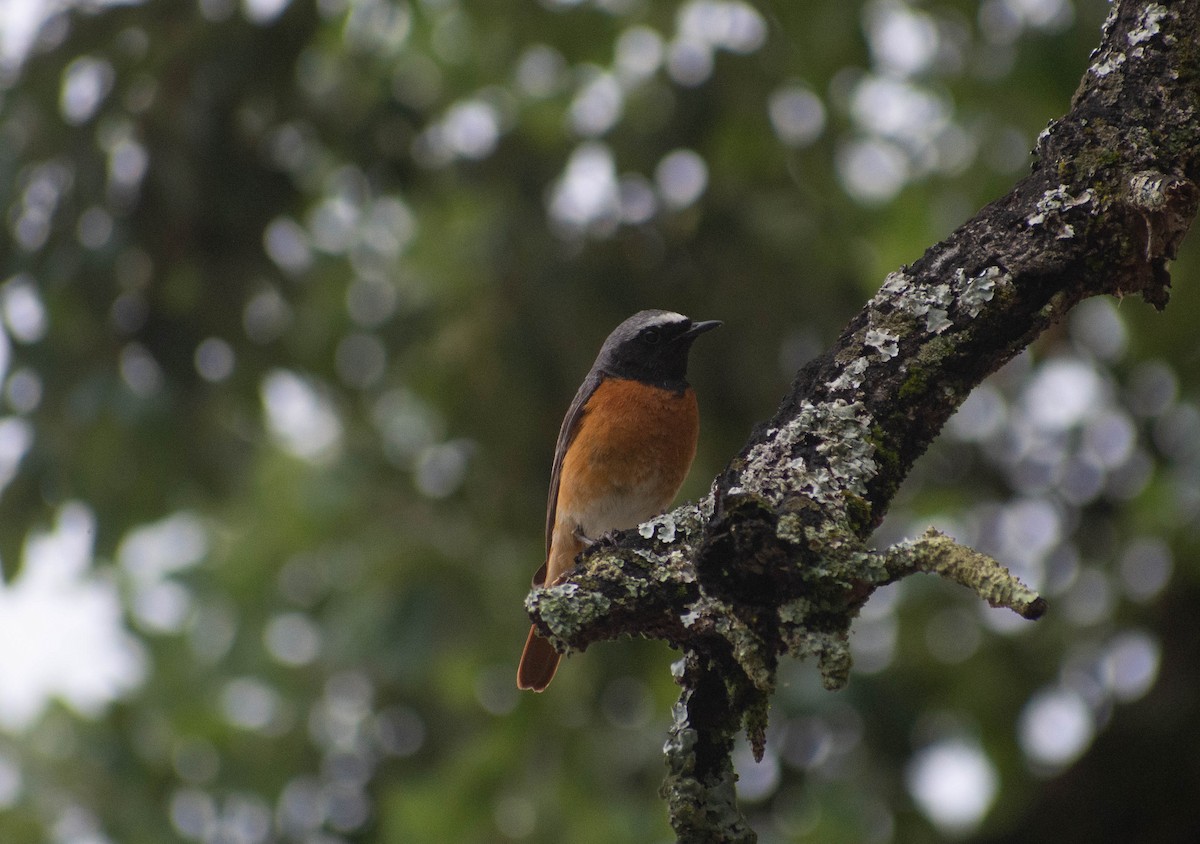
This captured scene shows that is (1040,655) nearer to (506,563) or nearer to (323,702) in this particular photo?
(506,563)

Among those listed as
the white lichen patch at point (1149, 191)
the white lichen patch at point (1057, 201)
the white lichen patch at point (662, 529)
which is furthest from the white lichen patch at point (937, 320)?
the white lichen patch at point (662, 529)

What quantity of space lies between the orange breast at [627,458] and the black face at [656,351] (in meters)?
0.13

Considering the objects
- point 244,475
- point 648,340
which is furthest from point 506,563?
point 648,340

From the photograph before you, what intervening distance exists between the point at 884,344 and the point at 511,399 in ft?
15.6

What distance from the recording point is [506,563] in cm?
738

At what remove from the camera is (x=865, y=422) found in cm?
239

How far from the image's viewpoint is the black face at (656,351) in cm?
552

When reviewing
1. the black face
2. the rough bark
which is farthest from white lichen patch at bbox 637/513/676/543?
the black face

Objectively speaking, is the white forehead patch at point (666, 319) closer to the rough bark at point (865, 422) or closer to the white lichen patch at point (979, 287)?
the rough bark at point (865, 422)

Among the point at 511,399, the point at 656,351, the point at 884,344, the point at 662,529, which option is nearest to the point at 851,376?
the point at 884,344

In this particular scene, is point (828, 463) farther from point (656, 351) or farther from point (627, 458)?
point (656, 351)

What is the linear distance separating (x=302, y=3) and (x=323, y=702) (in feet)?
16.4

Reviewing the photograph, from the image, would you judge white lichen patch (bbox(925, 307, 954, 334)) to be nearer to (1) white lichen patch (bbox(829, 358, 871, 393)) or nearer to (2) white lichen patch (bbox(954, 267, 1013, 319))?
(2) white lichen patch (bbox(954, 267, 1013, 319))

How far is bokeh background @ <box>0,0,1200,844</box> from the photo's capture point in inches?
260
